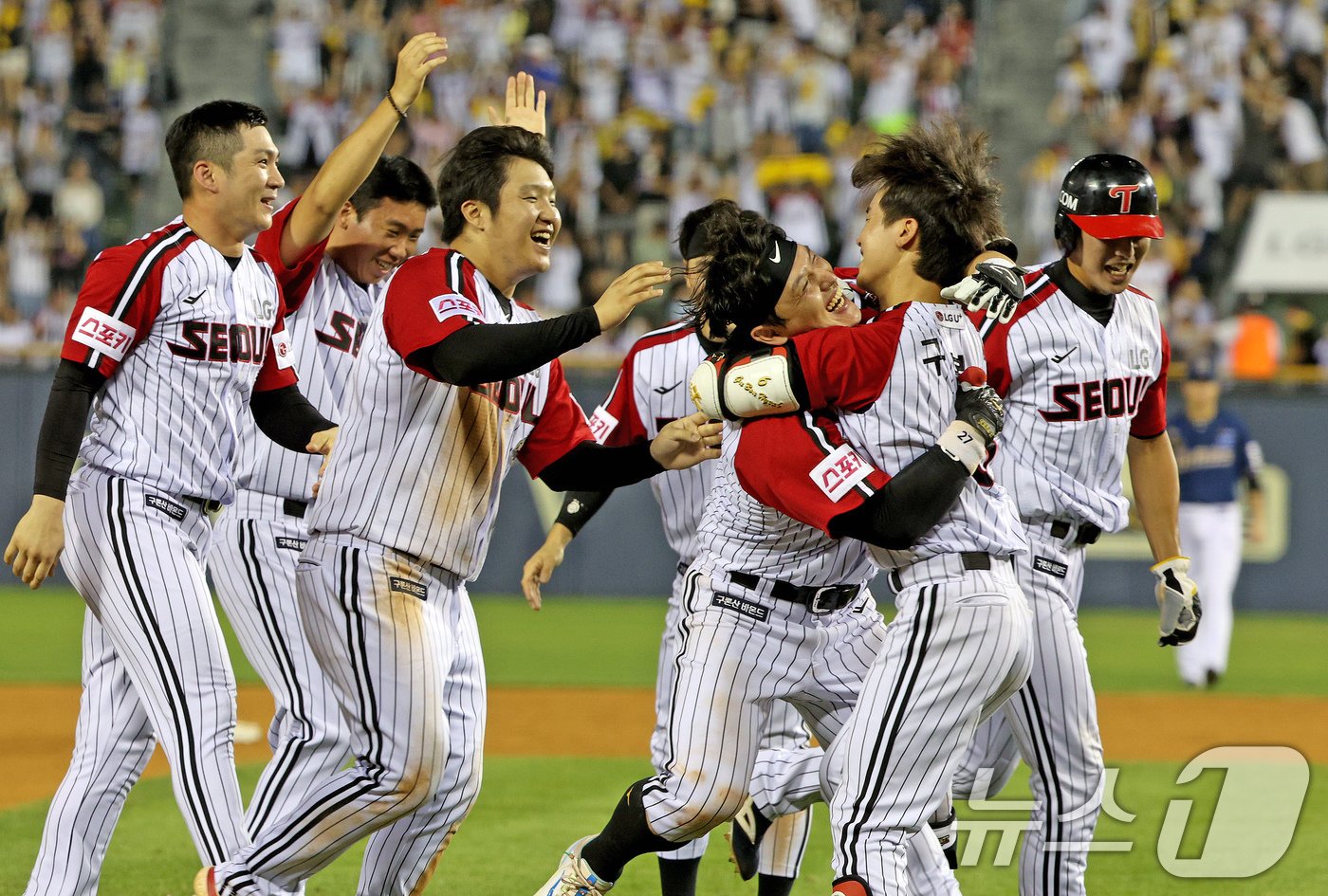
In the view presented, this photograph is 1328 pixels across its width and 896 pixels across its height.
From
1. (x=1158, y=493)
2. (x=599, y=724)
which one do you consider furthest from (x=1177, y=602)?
(x=599, y=724)

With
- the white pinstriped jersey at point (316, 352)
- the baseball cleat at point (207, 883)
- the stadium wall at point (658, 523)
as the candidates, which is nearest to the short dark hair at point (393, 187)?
the white pinstriped jersey at point (316, 352)

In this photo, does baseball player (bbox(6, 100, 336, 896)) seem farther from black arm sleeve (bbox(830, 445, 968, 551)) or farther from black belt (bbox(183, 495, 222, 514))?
black arm sleeve (bbox(830, 445, 968, 551))

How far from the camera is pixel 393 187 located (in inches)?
226

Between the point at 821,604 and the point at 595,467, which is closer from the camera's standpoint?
the point at 821,604

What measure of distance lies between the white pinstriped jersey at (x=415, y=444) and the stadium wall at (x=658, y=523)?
10121mm

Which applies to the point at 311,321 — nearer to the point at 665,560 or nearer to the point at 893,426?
the point at 893,426

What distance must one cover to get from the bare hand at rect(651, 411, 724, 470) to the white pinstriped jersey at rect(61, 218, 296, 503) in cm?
127

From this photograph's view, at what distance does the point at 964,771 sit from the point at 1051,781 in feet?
2.31

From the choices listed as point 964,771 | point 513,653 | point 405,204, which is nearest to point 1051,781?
point 964,771

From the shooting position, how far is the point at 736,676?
4.30m

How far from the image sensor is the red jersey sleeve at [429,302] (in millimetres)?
4246

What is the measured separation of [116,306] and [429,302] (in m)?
0.94

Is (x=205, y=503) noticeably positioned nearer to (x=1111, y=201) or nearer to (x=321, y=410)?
(x=321, y=410)

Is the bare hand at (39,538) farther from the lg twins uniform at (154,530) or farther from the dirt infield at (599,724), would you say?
the dirt infield at (599,724)
